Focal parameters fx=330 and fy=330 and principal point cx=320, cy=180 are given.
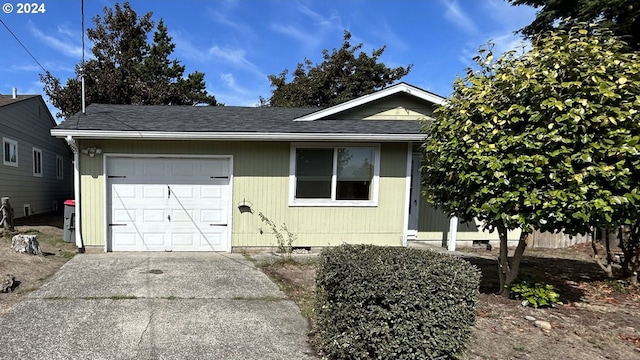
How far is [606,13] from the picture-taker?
30.8 ft

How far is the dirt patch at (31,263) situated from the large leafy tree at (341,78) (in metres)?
19.4

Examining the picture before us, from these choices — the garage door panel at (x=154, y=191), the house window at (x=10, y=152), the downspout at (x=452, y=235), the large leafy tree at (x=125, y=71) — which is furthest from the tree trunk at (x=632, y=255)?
the large leafy tree at (x=125, y=71)

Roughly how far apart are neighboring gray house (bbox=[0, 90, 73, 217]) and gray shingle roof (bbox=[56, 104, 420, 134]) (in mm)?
5038

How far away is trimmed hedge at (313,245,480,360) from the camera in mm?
2512

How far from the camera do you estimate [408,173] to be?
24.2 feet

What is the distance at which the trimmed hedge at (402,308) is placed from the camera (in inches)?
98.9

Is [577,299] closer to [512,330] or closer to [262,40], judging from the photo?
[512,330]

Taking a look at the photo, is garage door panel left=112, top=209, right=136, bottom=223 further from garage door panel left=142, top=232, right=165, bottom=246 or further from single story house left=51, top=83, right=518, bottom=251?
garage door panel left=142, top=232, right=165, bottom=246

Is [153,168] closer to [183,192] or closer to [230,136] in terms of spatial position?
[183,192]

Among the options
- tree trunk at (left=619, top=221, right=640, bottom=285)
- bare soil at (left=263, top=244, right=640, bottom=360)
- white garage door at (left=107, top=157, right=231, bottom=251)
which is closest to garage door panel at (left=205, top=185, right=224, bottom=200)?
white garage door at (left=107, top=157, right=231, bottom=251)

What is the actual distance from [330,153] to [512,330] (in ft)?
15.2

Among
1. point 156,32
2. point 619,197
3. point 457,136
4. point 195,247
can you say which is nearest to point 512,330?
point 619,197

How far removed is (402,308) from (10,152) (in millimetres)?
13738

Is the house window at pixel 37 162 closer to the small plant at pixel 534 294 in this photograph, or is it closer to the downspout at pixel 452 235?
the downspout at pixel 452 235
